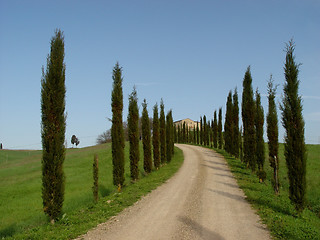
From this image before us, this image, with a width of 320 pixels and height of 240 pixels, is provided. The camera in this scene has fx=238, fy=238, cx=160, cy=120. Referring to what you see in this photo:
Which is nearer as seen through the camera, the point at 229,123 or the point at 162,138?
the point at 162,138

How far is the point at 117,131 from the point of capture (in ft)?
52.5

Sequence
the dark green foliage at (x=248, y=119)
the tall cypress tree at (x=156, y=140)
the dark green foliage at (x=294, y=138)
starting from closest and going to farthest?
the dark green foliage at (x=294, y=138) < the dark green foliage at (x=248, y=119) < the tall cypress tree at (x=156, y=140)

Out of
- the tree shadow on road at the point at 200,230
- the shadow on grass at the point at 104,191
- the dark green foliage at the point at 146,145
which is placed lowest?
the shadow on grass at the point at 104,191

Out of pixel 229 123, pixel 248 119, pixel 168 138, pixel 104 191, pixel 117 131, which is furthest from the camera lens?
pixel 229 123

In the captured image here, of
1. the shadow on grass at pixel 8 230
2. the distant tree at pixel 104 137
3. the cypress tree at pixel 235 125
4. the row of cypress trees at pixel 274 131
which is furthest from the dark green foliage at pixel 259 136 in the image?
the distant tree at pixel 104 137

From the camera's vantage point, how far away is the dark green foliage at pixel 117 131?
15.6m

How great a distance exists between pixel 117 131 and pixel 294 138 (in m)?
10.4

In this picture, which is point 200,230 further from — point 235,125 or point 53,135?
point 235,125

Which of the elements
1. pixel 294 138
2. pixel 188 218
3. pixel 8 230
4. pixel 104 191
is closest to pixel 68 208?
pixel 8 230

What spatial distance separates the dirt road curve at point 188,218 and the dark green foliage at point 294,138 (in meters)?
2.08

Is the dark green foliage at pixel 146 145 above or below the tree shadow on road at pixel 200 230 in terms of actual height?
above

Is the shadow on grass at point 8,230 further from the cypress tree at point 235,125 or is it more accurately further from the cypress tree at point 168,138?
the cypress tree at point 235,125

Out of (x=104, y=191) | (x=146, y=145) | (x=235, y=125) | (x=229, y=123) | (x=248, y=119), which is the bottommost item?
(x=104, y=191)

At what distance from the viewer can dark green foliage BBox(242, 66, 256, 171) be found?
69.0 ft
